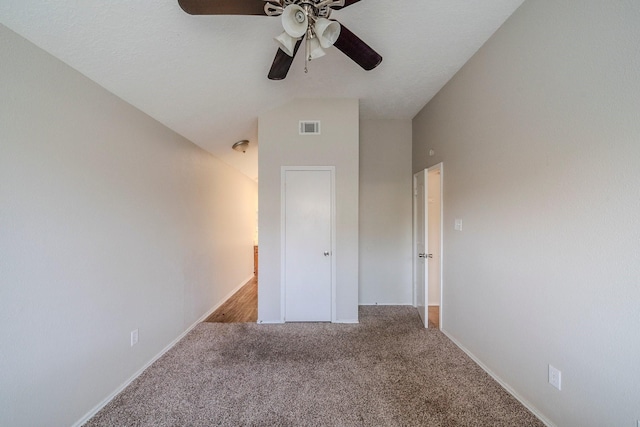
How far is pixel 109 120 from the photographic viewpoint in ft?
6.25

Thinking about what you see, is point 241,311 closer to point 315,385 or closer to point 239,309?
point 239,309

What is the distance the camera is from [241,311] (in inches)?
146

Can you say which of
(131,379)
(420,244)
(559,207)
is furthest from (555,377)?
(131,379)

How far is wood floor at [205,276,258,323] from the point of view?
11.2 ft

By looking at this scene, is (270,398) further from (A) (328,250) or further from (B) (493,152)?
(B) (493,152)

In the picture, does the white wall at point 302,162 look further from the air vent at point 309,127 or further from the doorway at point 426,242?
the doorway at point 426,242

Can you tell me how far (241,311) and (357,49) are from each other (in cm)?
358

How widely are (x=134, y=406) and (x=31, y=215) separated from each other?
147cm

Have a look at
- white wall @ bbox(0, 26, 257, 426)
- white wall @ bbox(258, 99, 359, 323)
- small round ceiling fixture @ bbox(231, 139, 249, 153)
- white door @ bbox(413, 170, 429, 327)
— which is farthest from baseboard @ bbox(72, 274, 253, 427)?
white door @ bbox(413, 170, 429, 327)

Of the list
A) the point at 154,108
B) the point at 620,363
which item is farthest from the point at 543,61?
the point at 154,108

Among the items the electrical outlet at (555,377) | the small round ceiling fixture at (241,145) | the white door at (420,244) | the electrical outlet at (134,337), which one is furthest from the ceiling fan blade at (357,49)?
the electrical outlet at (134,337)

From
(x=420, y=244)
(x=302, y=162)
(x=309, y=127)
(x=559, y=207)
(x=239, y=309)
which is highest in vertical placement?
(x=309, y=127)

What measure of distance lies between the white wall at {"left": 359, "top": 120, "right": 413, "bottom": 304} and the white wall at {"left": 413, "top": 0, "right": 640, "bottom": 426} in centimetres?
151

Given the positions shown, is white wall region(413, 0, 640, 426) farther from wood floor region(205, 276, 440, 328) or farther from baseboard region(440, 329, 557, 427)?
wood floor region(205, 276, 440, 328)
